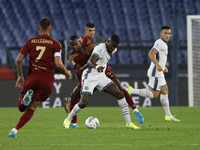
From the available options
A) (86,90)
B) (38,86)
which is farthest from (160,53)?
(38,86)

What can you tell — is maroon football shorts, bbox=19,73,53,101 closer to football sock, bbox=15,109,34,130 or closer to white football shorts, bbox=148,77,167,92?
football sock, bbox=15,109,34,130

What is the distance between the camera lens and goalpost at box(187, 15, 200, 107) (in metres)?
12.7

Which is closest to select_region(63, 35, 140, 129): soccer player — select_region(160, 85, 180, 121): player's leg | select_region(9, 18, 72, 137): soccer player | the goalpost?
select_region(9, 18, 72, 137): soccer player

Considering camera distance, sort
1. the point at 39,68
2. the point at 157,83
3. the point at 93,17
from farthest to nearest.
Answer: the point at 93,17
the point at 157,83
the point at 39,68

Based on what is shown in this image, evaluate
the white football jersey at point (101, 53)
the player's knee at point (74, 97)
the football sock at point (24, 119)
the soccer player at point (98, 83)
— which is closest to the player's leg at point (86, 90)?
the soccer player at point (98, 83)

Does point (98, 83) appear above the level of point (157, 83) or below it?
above

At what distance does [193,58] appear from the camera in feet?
42.3

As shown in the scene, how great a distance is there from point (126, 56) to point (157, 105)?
3.69 metres

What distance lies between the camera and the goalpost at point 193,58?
12.7 m

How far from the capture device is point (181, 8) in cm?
1873

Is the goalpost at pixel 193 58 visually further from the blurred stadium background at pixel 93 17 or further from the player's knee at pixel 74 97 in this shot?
the player's knee at pixel 74 97

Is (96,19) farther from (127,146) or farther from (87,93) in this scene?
(127,146)

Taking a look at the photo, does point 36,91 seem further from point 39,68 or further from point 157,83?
point 157,83

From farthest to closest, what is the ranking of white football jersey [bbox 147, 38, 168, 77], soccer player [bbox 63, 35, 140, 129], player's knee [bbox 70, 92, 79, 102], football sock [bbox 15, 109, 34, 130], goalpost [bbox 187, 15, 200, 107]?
goalpost [bbox 187, 15, 200, 107]
white football jersey [bbox 147, 38, 168, 77]
player's knee [bbox 70, 92, 79, 102]
soccer player [bbox 63, 35, 140, 129]
football sock [bbox 15, 109, 34, 130]
